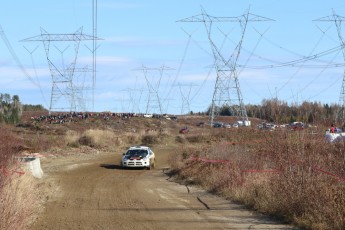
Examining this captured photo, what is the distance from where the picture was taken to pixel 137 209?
19.5 meters

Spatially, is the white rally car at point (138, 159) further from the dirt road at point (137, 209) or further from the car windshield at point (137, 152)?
the dirt road at point (137, 209)

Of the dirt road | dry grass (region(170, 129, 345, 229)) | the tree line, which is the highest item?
the tree line

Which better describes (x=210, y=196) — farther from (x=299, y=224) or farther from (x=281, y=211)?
(x=299, y=224)

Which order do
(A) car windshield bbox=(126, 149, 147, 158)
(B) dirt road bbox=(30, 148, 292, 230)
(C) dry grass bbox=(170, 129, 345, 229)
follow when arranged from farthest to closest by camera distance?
(A) car windshield bbox=(126, 149, 147, 158)
(B) dirt road bbox=(30, 148, 292, 230)
(C) dry grass bbox=(170, 129, 345, 229)

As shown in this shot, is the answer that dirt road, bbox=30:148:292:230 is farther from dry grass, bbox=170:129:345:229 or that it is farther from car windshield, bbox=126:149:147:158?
car windshield, bbox=126:149:147:158

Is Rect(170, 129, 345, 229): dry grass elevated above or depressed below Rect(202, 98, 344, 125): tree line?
below

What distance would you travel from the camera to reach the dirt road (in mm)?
16125

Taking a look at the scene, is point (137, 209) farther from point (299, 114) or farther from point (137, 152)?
point (137, 152)

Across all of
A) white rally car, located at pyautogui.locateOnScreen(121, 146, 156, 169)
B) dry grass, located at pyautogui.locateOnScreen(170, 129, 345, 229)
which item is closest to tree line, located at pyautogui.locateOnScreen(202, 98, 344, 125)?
dry grass, located at pyautogui.locateOnScreen(170, 129, 345, 229)

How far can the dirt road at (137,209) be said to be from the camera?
16.1 meters

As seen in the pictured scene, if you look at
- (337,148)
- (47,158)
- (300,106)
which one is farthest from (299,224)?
(47,158)

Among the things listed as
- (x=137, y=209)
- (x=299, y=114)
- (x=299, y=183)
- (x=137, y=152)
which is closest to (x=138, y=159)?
(x=137, y=152)

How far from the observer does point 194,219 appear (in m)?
17.0

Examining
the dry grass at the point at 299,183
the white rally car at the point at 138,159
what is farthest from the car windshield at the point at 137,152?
the dry grass at the point at 299,183
